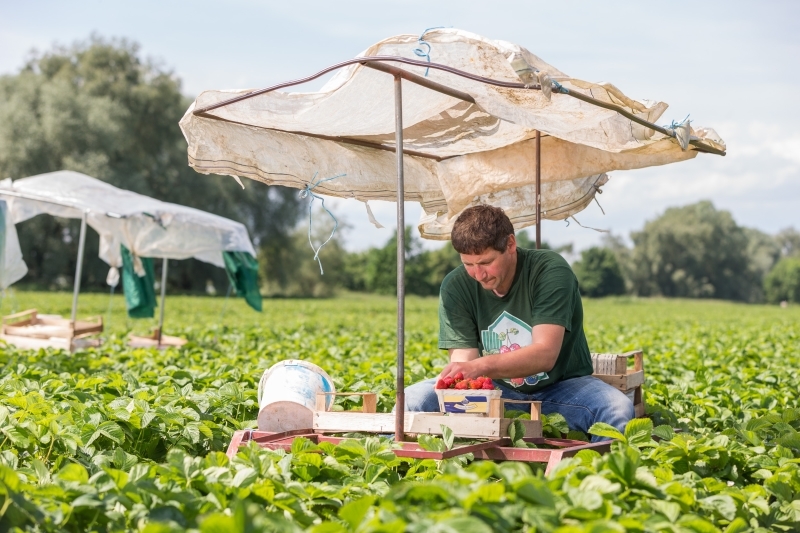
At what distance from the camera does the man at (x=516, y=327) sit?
3.92m

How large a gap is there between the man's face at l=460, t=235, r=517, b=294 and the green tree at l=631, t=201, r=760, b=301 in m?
81.9

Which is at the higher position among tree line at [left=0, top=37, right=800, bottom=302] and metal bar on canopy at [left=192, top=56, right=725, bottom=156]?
tree line at [left=0, top=37, right=800, bottom=302]

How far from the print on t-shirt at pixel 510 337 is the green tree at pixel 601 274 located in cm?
7864

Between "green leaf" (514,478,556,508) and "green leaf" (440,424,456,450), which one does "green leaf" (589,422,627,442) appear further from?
"green leaf" (514,478,556,508)

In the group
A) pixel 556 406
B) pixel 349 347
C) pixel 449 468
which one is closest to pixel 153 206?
pixel 349 347

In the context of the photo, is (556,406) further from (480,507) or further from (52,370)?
(52,370)

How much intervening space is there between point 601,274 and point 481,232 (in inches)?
3134

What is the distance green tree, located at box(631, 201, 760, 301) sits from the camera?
8294 cm

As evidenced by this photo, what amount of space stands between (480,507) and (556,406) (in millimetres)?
2024

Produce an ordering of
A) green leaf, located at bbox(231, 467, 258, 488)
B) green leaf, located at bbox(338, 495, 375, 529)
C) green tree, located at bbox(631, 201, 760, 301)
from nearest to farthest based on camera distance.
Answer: green leaf, located at bbox(338, 495, 375, 529), green leaf, located at bbox(231, 467, 258, 488), green tree, located at bbox(631, 201, 760, 301)

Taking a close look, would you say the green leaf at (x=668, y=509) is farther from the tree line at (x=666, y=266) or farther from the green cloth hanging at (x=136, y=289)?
the tree line at (x=666, y=266)

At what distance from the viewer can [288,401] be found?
157 inches

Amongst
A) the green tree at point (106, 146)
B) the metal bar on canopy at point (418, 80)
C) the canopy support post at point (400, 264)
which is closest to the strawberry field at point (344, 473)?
the canopy support post at point (400, 264)

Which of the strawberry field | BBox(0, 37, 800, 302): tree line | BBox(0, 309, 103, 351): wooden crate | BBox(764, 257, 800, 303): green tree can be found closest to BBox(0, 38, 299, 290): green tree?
BBox(0, 37, 800, 302): tree line
